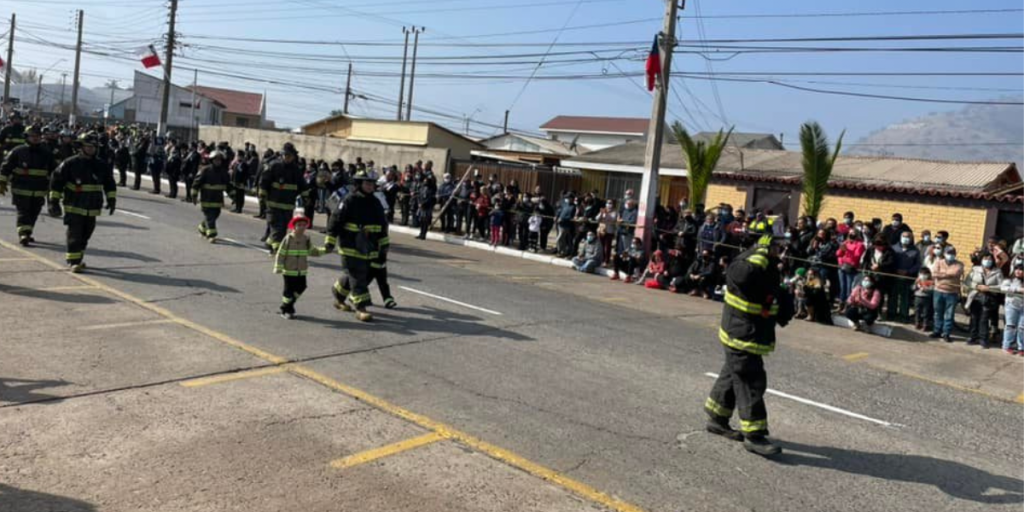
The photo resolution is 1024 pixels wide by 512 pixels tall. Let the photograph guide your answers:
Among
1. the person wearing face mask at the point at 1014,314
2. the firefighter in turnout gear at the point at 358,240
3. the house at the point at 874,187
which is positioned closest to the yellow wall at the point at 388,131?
the house at the point at 874,187

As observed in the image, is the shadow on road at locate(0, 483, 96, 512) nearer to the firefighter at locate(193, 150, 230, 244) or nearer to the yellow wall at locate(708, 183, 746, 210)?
the firefighter at locate(193, 150, 230, 244)

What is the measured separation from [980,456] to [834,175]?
1692cm

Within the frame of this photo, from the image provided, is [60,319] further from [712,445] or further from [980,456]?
[980,456]

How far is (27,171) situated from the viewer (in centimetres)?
1391

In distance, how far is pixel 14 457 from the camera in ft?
17.6

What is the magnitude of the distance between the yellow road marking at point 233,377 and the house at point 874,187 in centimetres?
1640

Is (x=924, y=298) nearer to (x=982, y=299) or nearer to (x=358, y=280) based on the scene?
(x=982, y=299)

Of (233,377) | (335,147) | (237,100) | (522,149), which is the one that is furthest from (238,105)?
(233,377)

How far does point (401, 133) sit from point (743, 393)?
34097 millimetres

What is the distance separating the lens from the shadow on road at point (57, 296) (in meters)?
10.1

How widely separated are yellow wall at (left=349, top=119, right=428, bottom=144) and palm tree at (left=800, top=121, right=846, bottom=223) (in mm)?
22747

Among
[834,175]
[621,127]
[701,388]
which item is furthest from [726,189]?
[621,127]

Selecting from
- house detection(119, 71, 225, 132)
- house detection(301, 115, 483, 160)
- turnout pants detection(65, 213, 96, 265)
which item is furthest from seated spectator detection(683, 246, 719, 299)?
house detection(119, 71, 225, 132)

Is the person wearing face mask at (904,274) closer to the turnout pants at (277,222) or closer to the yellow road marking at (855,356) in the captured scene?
the yellow road marking at (855,356)
